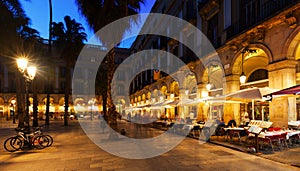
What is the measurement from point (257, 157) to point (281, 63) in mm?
5536

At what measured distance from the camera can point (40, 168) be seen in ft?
21.7

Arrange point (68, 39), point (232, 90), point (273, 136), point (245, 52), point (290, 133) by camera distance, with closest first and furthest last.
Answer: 1. point (273, 136)
2. point (290, 133)
3. point (245, 52)
4. point (232, 90)
5. point (68, 39)

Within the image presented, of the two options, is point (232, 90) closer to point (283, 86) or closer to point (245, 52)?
point (245, 52)

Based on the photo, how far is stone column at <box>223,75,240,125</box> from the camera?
1506cm

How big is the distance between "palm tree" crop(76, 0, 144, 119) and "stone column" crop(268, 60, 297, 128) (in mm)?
8116

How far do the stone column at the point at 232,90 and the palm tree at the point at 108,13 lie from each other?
7262 millimetres

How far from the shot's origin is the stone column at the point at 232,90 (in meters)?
15.1

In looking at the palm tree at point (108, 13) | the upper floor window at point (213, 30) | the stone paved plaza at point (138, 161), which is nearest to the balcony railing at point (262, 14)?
the upper floor window at point (213, 30)

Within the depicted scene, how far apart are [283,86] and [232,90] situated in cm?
414

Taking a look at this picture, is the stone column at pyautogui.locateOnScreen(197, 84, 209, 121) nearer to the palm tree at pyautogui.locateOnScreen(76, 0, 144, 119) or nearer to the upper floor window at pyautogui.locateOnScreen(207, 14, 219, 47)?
the upper floor window at pyautogui.locateOnScreen(207, 14, 219, 47)

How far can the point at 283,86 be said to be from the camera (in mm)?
10992

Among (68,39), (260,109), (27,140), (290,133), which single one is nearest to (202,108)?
(260,109)

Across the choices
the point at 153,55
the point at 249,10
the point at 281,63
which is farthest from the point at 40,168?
the point at 153,55

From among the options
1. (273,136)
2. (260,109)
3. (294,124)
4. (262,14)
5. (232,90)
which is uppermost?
(262,14)
